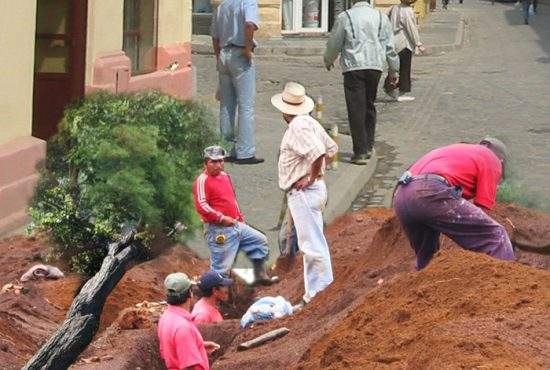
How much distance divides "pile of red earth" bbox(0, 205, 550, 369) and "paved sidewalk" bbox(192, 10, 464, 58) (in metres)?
19.2

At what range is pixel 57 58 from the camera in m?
16.2

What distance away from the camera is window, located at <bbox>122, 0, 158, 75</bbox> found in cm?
1805

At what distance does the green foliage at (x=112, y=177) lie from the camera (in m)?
11.5

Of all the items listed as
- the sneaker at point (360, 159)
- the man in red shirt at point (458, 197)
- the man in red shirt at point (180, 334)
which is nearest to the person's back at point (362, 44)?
the sneaker at point (360, 159)

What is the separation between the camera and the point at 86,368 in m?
9.51

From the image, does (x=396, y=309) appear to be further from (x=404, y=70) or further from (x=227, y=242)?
(x=404, y=70)

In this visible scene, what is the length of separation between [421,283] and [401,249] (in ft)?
9.65

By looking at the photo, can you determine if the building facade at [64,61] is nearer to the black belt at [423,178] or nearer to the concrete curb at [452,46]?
the black belt at [423,178]

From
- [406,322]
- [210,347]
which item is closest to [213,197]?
[210,347]

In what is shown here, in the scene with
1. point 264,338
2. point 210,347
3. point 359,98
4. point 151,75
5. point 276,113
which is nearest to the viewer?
point 210,347

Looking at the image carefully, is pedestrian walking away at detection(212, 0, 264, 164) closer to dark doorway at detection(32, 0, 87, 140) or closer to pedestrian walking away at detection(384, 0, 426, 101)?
dark doorway at detection(32, 0, 87, 140)

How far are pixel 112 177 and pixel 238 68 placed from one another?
4535 millimetres

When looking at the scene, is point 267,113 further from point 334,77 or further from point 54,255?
point 54,255

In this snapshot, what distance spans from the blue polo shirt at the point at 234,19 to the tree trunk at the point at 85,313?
14.2 feet
